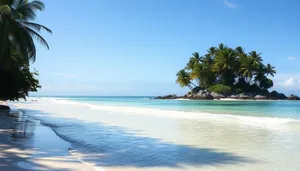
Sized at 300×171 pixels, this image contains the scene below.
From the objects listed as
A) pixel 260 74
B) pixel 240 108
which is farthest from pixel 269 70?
pixel 240 108

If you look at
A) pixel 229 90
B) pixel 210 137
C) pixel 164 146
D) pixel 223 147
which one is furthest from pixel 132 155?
pixel 229 90

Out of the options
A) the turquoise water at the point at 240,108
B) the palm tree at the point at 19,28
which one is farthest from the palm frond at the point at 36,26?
the turquoise water at the point at 240,108

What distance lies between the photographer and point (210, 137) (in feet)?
33.6

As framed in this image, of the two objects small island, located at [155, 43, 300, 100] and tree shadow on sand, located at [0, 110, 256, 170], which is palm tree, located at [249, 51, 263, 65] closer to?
small island, located at [155, 43, 300, 100]

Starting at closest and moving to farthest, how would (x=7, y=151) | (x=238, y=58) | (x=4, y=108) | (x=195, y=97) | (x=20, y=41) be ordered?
(x=7, y=151) < (x=20, y=41) < (x=4, y=108) < (x=238, y=58) < (x=195, y=97)

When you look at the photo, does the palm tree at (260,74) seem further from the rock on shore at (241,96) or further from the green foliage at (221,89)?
the green foliage at (221,89)

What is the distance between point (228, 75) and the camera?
81.6m

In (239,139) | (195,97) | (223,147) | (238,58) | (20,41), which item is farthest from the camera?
(195,97)

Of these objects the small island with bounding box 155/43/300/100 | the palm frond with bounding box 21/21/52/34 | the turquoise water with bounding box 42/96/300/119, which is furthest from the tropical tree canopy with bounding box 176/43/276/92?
the palm frond with bounding box 21/21/52/34

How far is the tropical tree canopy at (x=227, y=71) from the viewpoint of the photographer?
7556 cm

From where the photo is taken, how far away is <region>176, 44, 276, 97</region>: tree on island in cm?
7562

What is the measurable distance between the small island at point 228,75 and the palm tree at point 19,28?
61489mm

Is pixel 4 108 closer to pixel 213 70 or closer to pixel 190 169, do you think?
pixel 190 169

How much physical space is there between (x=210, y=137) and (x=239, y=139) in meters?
0.95
